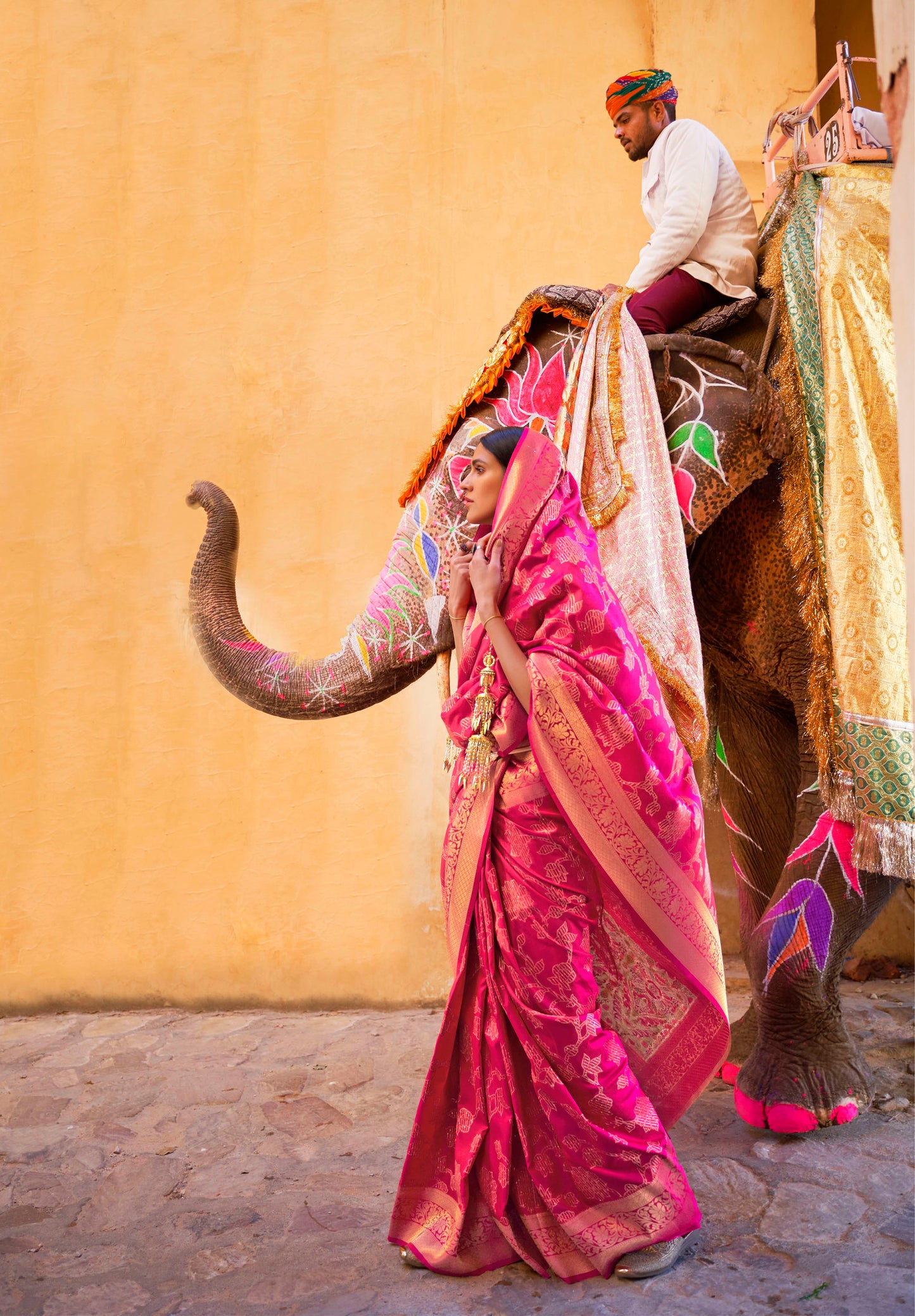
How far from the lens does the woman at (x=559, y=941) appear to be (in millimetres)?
2027

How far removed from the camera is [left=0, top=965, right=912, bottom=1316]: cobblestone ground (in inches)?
78.3

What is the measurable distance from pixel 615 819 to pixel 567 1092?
49cm

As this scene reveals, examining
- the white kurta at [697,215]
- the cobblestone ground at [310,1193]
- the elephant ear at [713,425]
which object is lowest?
the cobblestone ground at [310,1193]

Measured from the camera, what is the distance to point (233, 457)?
4254 mm

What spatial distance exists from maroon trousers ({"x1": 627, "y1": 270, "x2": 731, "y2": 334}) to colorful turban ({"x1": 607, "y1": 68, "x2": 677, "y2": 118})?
461mm

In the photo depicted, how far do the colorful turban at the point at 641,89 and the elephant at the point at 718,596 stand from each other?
528mm

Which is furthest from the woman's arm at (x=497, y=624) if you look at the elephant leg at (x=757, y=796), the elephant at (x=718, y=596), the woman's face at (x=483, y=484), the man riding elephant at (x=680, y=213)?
the elephant leg at (x=757, y=796)

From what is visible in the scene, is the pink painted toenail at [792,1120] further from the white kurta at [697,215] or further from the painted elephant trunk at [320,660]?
the white kurta at [697,215]

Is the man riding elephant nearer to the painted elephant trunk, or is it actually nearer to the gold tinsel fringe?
the painted elephant trunk

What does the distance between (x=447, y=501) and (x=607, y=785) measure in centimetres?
104

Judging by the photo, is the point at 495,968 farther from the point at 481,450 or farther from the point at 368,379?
the point at 368,379

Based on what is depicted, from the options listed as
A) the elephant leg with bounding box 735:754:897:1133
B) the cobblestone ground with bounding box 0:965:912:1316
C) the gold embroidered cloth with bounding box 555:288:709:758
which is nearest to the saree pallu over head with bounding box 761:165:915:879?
the elephant leg with bounding box 735:754:897:1133

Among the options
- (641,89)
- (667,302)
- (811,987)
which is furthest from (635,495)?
(811,987)

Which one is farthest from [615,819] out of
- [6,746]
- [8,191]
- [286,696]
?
[8,191]
